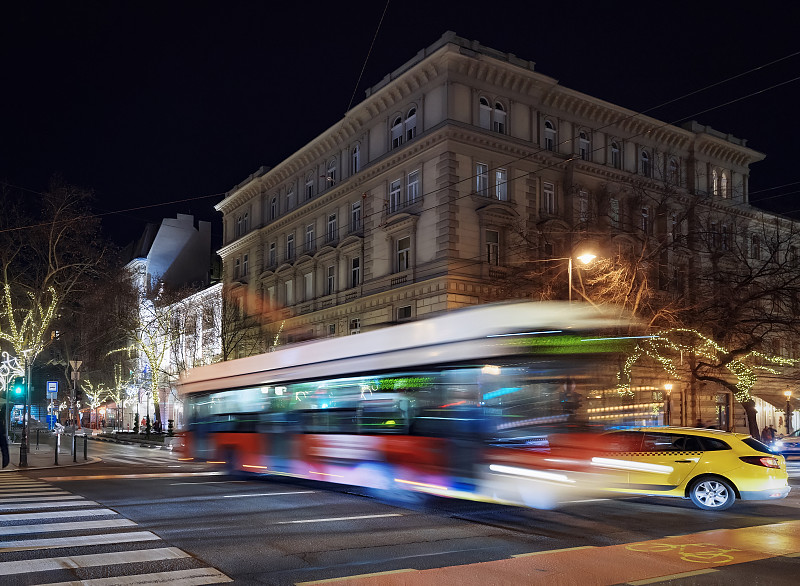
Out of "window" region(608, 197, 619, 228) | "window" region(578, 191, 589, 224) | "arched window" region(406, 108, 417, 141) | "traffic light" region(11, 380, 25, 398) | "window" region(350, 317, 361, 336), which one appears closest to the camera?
"traffic light" region(11, 380, 25, 398)

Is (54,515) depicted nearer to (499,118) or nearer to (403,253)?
(403,253)

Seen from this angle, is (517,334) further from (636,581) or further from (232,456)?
(232,456)

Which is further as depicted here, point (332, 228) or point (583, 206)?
point (332, 228)

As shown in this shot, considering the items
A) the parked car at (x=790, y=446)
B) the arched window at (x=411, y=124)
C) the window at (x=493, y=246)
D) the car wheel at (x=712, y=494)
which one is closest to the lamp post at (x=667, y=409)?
the parked car at (x=790, y=446)

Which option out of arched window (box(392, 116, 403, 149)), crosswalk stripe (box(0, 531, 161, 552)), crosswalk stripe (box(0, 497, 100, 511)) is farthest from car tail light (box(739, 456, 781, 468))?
arched window (box(392, 116, 403, 149))

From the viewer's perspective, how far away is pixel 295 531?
35.5ft

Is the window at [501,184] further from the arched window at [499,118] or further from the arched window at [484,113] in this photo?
the arched window at [484,113]

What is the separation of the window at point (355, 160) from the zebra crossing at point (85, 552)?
1279 inches

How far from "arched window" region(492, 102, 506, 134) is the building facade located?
0.06 meters

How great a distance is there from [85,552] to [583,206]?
117 ft

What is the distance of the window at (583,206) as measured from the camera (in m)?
38.8

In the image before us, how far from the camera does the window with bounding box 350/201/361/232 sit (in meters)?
43.3

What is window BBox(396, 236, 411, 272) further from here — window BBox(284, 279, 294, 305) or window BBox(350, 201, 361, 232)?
window BBox(284, 279, 294, 305)

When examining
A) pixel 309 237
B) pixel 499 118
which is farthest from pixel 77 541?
pixel 309 237
